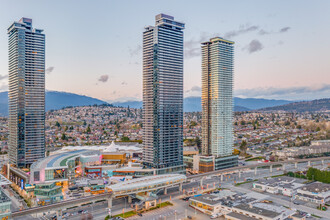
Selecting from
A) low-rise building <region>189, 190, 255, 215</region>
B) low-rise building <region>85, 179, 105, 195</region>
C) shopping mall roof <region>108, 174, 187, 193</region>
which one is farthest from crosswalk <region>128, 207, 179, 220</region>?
low-rise building <region>85, 179, 105, 195</region>

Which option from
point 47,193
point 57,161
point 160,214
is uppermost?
point 57,161

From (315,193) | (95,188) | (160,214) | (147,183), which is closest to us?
(160,214)

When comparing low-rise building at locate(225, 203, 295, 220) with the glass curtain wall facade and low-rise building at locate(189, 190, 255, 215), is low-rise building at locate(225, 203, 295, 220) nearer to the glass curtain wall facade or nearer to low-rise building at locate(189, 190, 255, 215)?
low-rise building at locate(189, 190, 255, 215)

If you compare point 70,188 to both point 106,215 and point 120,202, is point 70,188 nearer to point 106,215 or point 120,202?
point 120,202

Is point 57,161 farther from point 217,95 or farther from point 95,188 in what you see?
point 217,95

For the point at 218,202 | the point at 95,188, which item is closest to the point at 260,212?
the point at 218,202

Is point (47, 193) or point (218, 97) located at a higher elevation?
point (218, 97)
